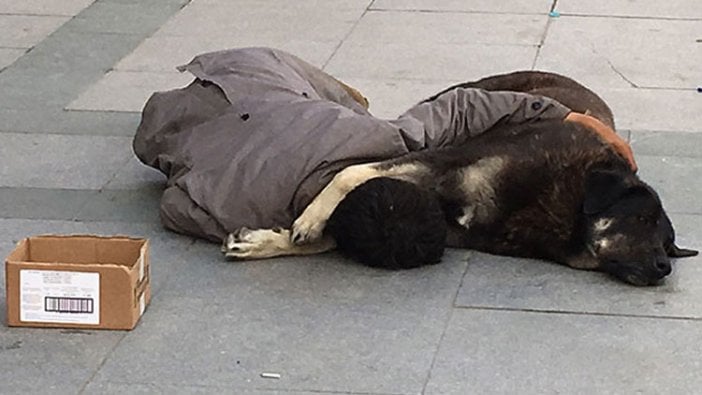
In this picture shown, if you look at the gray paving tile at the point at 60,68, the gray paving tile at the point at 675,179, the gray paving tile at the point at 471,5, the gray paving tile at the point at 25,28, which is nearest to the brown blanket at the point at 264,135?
the gray paving tile at the point at 675,179

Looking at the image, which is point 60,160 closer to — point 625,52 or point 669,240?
point 669,240

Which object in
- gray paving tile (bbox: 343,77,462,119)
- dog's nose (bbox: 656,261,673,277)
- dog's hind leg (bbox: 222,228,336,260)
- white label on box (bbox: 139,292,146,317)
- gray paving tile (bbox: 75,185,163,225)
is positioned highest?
dog's nose (bbox: 656,261,673,277)

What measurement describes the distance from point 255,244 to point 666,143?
256 cm

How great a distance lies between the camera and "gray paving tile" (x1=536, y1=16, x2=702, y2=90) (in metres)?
8.55

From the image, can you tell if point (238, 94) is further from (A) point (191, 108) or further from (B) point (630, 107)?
(B) point (630, 107)

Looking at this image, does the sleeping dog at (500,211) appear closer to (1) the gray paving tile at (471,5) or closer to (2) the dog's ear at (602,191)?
(2) the dog's ear at (602,191)

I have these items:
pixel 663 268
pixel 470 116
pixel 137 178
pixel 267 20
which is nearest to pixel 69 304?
pixel 137 178

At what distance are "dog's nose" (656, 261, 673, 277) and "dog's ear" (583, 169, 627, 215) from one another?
292 millimetres

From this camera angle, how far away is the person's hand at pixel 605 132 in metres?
5.88

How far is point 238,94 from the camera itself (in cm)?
628

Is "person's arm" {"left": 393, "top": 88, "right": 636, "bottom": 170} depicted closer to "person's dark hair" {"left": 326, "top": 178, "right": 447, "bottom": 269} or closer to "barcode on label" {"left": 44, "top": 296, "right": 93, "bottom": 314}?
"person's dark hair" {"left": 326, "top": 178, "right": 447, "bottom": 269}

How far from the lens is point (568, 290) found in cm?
553

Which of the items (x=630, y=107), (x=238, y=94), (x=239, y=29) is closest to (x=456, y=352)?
(x=238, y=94)

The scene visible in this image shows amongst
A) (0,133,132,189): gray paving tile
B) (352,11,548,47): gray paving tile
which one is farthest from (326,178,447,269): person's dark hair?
(352,11,548,47): gray paving tile
